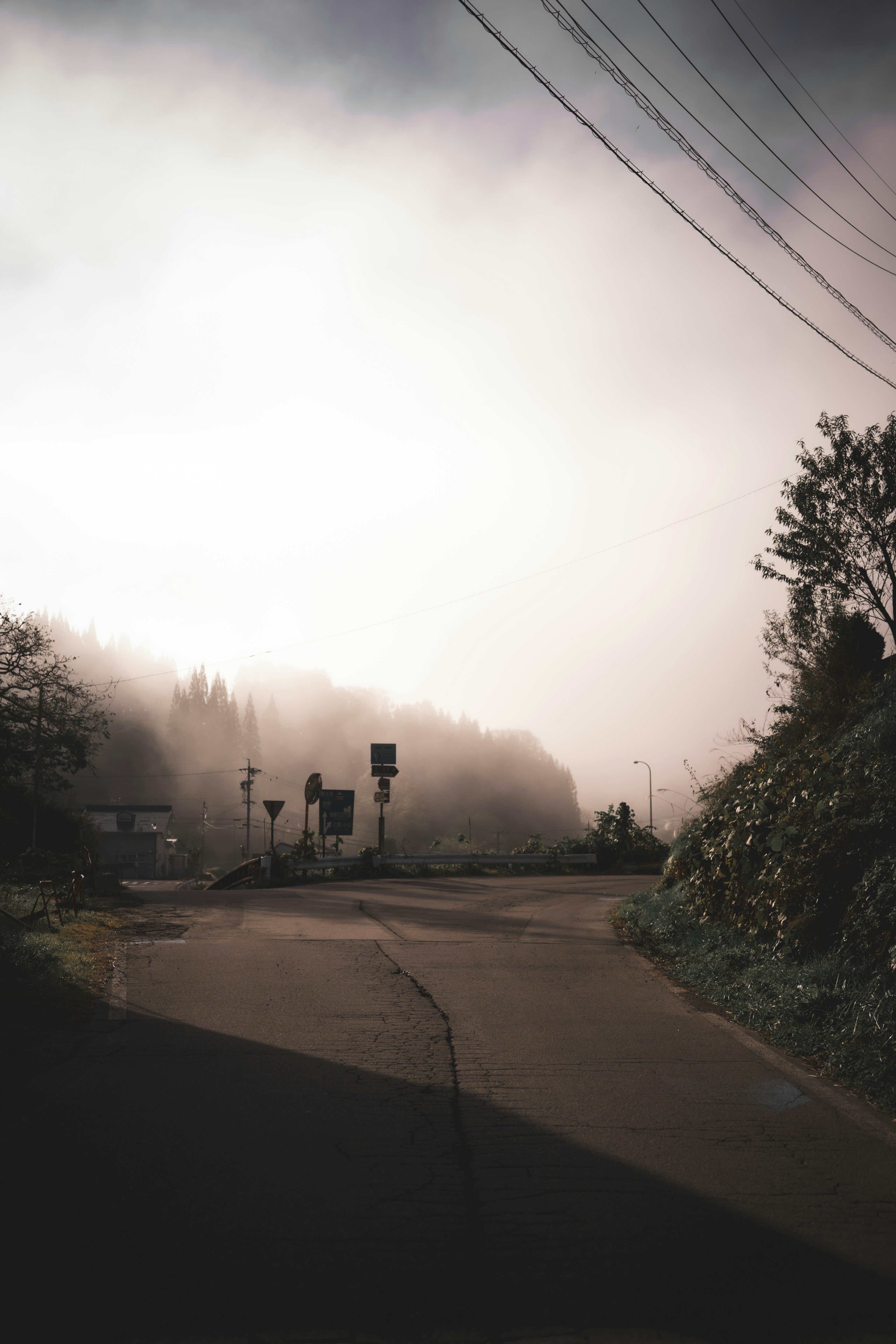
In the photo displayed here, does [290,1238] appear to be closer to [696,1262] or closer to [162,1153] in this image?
[162,1153]

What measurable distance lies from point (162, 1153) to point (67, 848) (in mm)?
30074

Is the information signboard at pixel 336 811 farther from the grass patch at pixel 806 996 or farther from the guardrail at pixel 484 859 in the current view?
the grass patch at pixel 806 996

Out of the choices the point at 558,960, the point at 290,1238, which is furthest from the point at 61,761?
the point at 290,1238

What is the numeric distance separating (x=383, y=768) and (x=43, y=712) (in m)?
12.3

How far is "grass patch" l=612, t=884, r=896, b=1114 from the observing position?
6.14 metres

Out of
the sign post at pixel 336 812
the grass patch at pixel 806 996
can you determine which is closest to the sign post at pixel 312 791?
the sign post at pixel 336 812

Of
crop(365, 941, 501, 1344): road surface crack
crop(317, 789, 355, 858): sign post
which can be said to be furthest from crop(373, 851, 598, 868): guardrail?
crop(365, 941, 501, 1344): road surface crack

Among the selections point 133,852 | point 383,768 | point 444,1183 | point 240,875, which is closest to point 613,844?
point 383,768

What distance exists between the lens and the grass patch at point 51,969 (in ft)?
25.9

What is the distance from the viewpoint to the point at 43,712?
3181cm

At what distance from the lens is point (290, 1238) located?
3.65 metres

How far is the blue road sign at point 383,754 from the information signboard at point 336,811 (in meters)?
4.08

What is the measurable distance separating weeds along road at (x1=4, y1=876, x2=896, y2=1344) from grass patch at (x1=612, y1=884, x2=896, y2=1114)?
0.93 feet

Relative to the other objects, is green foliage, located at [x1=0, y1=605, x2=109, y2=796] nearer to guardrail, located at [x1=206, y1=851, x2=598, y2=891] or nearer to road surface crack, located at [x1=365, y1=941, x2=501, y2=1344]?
guardrail, located at [x1=206, y1=851, x2=598, y2=891]
